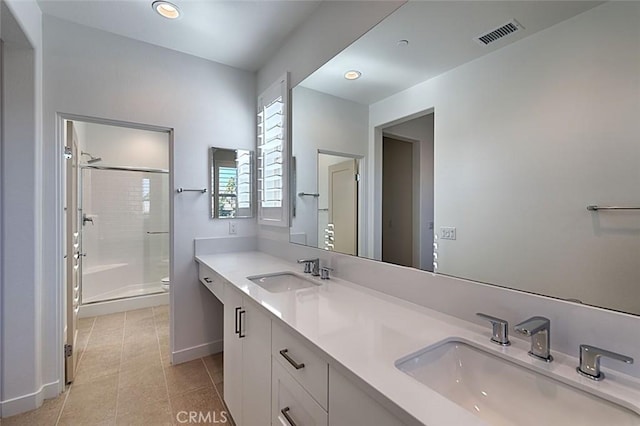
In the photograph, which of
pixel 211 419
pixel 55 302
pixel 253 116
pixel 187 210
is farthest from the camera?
pixel 253 116

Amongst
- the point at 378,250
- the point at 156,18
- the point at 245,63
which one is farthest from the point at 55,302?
the point at 245,63

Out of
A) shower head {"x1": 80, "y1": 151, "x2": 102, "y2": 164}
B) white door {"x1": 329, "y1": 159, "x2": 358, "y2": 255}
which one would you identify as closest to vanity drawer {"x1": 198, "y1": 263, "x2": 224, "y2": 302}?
white door {"x1": 329, "y1": 159, "x2": 358, "y2": 255}

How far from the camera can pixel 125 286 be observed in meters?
3.88

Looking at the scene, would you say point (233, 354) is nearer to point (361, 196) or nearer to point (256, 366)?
point (256, 366)

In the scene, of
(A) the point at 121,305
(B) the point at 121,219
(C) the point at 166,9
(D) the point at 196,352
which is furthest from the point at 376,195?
(B) the point at 121,219

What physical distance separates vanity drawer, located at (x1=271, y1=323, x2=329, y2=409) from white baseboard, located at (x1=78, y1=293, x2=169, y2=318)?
10.7 feet

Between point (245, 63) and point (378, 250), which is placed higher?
point (245, 63)

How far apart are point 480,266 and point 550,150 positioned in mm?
442

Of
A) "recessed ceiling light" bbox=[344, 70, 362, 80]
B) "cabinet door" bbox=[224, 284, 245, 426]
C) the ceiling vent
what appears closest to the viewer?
the ceiling vent

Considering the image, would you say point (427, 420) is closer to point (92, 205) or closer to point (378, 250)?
point (378, 250)

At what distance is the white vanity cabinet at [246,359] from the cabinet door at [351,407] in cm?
46

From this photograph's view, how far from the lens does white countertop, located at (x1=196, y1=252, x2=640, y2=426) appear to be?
624 mm

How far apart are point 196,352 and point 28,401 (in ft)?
3.32

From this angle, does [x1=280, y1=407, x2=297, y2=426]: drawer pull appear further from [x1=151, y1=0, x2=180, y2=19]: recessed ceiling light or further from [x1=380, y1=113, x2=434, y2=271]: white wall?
[x1=151, y1=0, x2=180, y2=19]: recessed ceiling light
